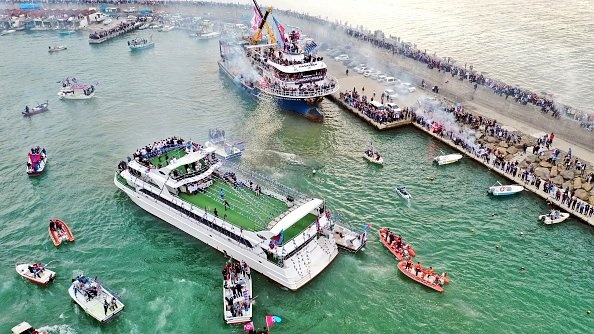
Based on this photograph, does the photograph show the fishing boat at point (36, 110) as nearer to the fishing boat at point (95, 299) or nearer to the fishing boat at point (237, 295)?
the fishing boat at point (95, 299)

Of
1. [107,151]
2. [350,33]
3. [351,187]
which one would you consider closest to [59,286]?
[107,151]

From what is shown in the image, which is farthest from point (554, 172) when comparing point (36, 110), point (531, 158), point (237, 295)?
point (36, 110)

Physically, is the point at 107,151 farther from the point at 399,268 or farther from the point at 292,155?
the point at 399,268

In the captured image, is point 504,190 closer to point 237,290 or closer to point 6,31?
point 237,290

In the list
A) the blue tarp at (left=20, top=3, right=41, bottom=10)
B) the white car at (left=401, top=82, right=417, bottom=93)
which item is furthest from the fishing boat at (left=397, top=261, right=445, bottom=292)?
the blue tarp at (left=20, top=3, right=41, bottom=10)

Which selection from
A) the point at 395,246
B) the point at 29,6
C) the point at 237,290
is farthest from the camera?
the point at 29,6

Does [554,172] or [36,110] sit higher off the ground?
[554,172]

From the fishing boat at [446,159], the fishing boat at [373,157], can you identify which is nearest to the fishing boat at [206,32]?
the fishing boat at [373,157]
